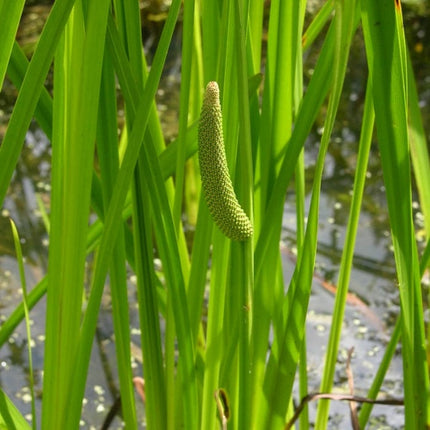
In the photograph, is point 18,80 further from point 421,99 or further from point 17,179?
point 421,99

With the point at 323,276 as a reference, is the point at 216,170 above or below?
below

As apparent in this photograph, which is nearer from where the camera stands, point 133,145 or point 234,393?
point 133,145

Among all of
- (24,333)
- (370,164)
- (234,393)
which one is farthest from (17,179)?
(234,393)

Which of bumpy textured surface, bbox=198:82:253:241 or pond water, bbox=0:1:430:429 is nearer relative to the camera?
→ bumpy textured surface, bbox=198:82:253:241

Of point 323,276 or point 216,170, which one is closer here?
point 216,170

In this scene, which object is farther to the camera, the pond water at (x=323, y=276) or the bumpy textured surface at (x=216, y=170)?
the pond water at (x=323, y=276)
